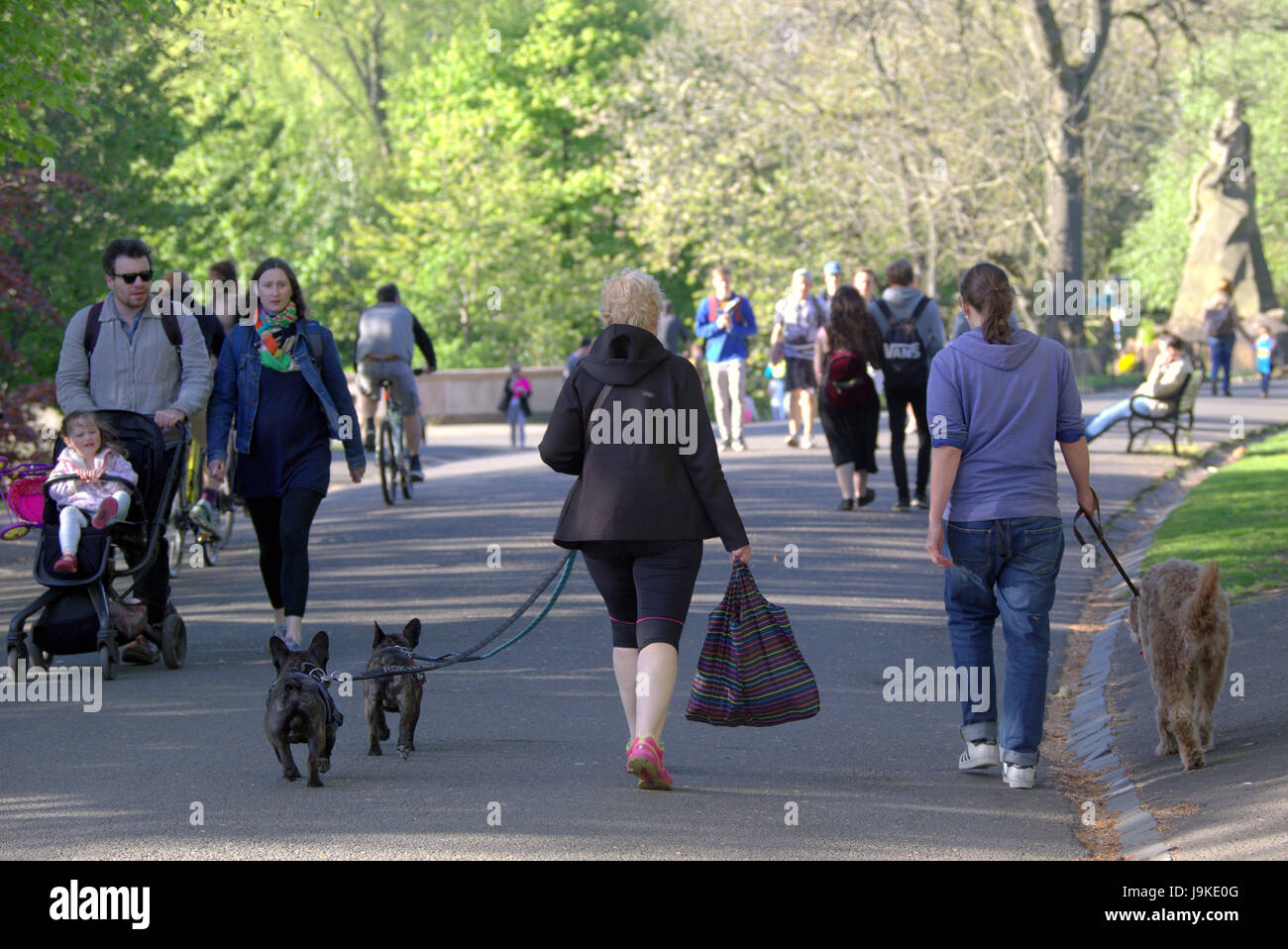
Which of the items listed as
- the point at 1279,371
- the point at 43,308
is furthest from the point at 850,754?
the point at 1279,371

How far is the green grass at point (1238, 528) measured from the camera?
38.0 feet

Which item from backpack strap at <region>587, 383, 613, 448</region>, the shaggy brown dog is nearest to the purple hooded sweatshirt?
the shaggy brown dog

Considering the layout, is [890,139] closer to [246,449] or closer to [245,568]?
[245,568]

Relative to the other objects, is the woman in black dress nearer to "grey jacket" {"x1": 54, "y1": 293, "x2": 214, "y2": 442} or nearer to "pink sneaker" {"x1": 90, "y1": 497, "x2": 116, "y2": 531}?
"grey jacket" {"x1": 54, "y1": 293, "x2": 214, "y2": 442}

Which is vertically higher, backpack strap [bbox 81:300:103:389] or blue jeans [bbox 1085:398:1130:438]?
backpack strap [bbox 81:300:103:389]

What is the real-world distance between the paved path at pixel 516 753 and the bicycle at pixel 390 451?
12.8 feet

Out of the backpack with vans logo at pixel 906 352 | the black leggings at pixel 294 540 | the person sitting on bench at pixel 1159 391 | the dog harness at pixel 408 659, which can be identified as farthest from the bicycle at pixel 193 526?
the person sitting on bench at pixel 1159 391

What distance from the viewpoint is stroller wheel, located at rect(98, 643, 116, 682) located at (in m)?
9.06

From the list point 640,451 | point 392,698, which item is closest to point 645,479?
point 640,451

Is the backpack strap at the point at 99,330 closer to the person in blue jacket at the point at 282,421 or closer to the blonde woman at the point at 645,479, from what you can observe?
the person in blue jacket at the point at 282,421

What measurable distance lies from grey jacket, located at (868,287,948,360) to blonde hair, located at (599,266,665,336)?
8.15 m

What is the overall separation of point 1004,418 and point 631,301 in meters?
1.55

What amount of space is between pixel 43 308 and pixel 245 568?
3.14 meters

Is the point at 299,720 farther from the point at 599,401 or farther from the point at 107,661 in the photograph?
the point at 107,661
